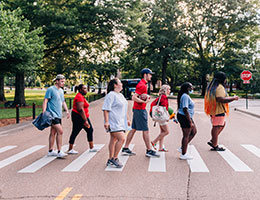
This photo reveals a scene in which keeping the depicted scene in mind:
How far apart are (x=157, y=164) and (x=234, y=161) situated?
66.8 inches

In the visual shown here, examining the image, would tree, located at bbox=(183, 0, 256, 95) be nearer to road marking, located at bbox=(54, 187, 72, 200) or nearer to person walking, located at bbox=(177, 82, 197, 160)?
person walking, located at bbox=(177, 82, 197, 160)

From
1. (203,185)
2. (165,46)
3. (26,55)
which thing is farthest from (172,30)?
(203,185)

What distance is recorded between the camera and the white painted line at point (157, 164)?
230 inches

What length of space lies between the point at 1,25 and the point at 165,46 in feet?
110

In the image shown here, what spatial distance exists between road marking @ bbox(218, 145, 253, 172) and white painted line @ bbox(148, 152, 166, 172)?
53.9 inches

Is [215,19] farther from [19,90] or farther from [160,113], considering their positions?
[160,113]

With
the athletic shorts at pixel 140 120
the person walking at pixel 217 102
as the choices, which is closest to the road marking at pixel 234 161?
the person walking at pixel 217 102

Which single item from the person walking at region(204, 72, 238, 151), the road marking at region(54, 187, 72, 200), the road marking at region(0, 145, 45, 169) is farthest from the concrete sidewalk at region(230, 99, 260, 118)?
the road marking at region(54, 187, 72, 200)

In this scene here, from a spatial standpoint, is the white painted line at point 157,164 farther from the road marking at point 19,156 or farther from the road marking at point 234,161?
the road marking at point 19,156

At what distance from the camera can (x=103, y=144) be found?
8688 mm

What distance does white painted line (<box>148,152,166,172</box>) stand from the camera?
5.84 metres

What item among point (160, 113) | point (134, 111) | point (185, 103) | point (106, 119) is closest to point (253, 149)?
point (185, 103)

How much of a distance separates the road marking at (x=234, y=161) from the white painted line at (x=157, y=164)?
137 centimetres

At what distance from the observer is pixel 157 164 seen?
624 cm
